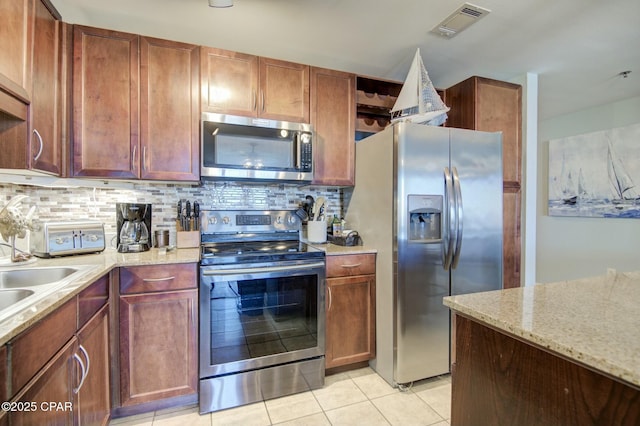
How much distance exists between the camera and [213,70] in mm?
2016

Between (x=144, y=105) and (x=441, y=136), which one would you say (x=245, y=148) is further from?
(x=441, y=136)

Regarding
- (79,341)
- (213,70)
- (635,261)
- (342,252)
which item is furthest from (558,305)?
(635,261)

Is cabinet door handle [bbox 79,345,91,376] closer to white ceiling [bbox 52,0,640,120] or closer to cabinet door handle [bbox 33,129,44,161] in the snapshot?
cabinet door handle [bbox 33,129,44,161]

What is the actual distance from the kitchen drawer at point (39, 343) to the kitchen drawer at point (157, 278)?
472 millimetres

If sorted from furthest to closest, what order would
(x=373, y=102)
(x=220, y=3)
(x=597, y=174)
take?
(x=597, y=174) → (x=373, y=102) → (x=220, y=3)

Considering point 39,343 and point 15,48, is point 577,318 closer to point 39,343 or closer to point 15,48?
point 39,343

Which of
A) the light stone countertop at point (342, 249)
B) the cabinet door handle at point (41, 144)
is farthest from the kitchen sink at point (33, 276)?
the light stone countertop at point (342, 249)

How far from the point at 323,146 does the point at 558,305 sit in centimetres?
179

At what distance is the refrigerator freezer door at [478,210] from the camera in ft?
6.71

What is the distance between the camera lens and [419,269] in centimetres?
196

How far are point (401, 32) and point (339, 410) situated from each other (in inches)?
97.9

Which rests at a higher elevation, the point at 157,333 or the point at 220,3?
the point at 220,3

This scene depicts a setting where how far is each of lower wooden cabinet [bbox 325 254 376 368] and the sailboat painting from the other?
318 centimetres

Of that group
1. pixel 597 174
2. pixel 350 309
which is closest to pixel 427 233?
pixel 350 309
